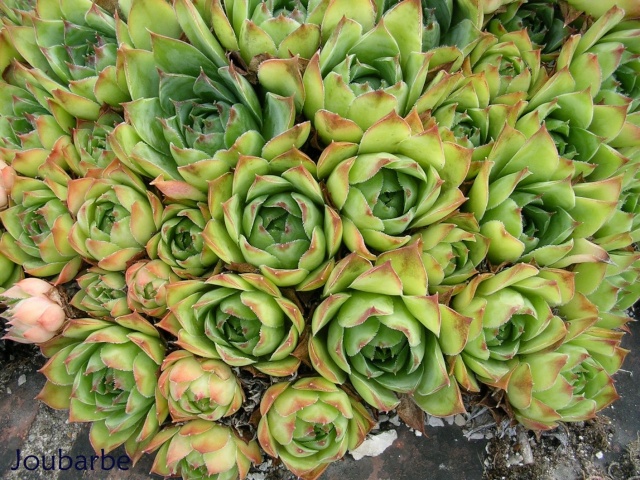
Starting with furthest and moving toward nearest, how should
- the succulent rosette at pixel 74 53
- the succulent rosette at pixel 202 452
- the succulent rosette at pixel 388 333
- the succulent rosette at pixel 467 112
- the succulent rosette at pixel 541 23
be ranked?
1. the succulent rosette at pixel 541 23
2. the succulent rosette at pixel 74 53
3. the succulent rosette at pixel 467 112
4. the succulent rosette at pixel 202 452
5. the succulent rosette at pixel 388 333

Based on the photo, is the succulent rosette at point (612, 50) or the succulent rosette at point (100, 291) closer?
the succulent rosette at point (100, 291)

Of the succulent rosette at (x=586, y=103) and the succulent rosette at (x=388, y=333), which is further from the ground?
the succulent rosette at (x=586, y=103)

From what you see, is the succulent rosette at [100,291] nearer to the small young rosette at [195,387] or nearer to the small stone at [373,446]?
the small young rosette at [195,387]

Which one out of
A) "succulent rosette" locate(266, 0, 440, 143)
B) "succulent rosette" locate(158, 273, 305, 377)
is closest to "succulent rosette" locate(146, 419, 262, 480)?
"succulent rosette" locate(158, 273, 305, 377)

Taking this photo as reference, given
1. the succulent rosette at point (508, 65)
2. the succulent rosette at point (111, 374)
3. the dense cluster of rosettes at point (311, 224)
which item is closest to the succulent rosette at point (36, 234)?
the dense cluster of rosettes at point (311, 224)

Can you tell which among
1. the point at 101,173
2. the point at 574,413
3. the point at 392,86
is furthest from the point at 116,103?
the point at 574,413

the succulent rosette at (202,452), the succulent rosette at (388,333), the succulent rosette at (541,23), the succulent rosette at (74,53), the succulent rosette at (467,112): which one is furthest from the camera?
the succulent rosette at (541,23)

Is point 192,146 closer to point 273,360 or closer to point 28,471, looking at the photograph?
point 273,360

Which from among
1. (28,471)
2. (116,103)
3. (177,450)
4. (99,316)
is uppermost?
(116,103)
